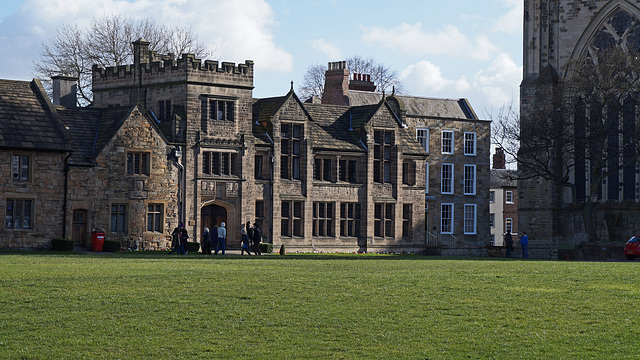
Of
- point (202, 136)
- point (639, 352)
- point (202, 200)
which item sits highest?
point (202, 136)

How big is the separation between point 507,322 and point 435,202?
50617mm

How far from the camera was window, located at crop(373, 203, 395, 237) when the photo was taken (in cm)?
6194

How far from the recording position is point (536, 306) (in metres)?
22.0

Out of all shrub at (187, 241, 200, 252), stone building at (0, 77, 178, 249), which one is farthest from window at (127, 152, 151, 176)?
shrub at (187, 241, 200, 252)

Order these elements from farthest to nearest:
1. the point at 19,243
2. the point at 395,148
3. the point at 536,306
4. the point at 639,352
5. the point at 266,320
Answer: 1. the point at 395,148
2. the point at 19,243
3. the point at 536,306
4. the point at 266,320
5. the point at 639,352

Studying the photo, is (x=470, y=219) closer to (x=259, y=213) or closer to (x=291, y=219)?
(x=291, y=219)

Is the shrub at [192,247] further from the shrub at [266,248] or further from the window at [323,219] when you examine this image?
the window at [323,219]

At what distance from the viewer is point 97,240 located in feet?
159

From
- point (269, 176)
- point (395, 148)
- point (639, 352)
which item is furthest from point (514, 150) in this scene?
point (639, 352)

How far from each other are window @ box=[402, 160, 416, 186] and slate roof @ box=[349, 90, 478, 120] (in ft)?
27.9

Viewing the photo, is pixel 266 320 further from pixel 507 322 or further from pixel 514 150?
pixel 514 150

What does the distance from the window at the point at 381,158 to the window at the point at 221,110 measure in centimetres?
1055

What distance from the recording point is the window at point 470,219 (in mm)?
71312

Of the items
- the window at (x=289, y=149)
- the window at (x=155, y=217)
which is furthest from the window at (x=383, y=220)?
the window at (x=155, y=217)
